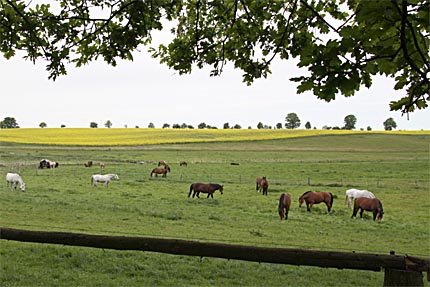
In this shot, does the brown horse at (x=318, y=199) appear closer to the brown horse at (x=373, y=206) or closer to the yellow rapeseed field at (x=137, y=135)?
the brown horse at (x=373, y=206)

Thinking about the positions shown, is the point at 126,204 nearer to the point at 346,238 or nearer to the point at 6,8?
the point at 346,238

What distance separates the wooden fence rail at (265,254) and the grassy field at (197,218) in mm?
2337

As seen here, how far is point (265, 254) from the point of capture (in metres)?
3.25

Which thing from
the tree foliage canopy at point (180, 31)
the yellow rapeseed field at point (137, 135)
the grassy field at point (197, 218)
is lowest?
the grassy field at point (197, 218)

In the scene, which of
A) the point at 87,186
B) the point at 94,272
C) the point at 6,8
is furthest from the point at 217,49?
the point at 87,186

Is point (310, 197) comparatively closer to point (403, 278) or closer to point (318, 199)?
point (318, 199)

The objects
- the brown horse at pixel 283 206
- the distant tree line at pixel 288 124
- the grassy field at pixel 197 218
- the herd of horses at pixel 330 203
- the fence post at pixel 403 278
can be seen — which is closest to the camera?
the fence post at pixel 403 278

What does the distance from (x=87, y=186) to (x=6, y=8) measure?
21207 mm

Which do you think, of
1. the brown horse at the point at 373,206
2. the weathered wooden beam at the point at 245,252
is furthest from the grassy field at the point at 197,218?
the weathered wooden beam at the point at 245,252

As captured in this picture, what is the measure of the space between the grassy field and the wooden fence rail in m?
2.34

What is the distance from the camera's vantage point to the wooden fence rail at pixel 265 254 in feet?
9.36

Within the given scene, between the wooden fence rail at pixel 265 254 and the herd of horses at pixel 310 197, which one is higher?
the wooden fence rail at pixel 265 254

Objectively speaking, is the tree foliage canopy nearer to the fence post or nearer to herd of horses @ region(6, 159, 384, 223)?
the fence post

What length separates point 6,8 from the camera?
4418 millimetres
